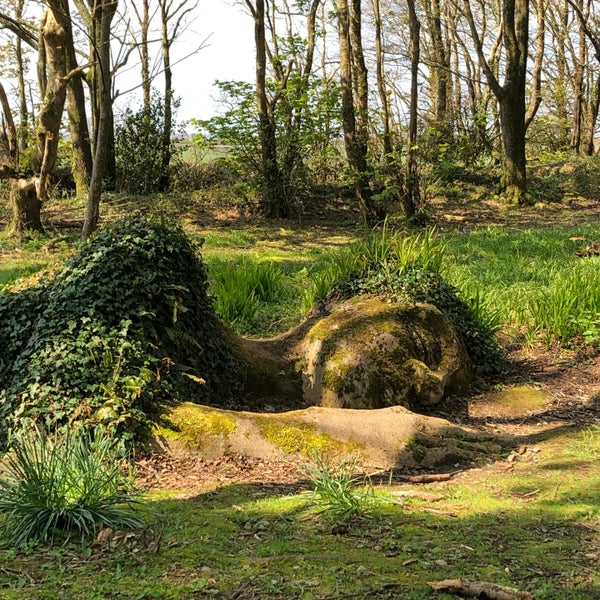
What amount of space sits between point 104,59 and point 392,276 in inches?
175

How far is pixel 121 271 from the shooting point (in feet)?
15.8

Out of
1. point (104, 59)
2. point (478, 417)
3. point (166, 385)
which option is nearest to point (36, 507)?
point (166, 385)

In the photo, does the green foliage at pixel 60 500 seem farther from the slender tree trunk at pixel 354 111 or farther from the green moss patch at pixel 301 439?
the slender tree trunk at pixel 354 111

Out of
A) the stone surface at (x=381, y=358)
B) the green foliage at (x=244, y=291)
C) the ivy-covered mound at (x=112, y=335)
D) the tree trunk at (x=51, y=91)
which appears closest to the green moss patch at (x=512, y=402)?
the stone surface at (x=381, y=358)

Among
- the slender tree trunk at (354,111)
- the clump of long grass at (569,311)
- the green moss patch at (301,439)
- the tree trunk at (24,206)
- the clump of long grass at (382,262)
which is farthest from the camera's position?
the slender tree trunk at (354,111)

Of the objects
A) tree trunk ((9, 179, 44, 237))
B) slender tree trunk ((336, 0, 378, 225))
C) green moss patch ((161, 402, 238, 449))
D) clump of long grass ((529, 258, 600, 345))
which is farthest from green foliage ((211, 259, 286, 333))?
slender tree trunk ((336, 0, 378, 225))

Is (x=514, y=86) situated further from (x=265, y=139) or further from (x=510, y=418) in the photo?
(x=510, y=418)

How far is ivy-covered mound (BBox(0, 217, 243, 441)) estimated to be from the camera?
4316 mm

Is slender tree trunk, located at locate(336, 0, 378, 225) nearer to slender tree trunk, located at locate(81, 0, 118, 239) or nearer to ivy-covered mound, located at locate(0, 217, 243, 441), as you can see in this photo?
slender tree trunk, located at locate(81, 0, 118, 239)

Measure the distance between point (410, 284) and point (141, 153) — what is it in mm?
13261

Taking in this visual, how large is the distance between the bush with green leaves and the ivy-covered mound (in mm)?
1830

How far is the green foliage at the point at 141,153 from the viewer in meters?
17.8

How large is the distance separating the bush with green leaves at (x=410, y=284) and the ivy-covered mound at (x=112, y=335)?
1.83 meters

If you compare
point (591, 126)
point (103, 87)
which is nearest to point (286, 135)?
point (103, 87)
